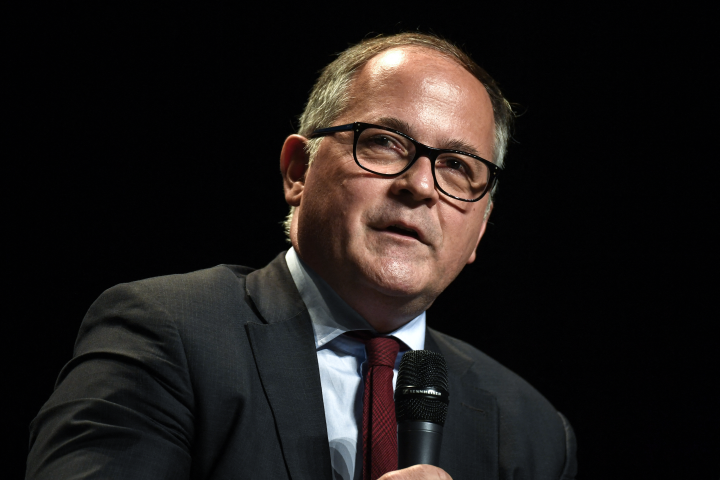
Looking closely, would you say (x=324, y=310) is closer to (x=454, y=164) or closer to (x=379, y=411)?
(x=379, y=411)

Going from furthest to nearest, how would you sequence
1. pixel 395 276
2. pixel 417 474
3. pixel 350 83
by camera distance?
pixel 350 83, pixel 395 276, pixel 417 474

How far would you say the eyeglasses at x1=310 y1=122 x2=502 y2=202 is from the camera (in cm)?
177

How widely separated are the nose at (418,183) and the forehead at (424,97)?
94mm

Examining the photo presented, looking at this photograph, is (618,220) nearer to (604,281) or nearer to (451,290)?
(604,281)

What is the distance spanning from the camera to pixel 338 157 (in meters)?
1.83

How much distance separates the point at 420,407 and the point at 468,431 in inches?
26.6

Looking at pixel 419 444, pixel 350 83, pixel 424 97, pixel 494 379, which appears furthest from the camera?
pixel 494 379

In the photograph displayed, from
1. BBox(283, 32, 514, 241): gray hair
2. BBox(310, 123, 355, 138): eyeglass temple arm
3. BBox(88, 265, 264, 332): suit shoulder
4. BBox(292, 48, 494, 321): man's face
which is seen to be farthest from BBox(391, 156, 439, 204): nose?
BBox(88, 265, 264, 332): suit shoulder

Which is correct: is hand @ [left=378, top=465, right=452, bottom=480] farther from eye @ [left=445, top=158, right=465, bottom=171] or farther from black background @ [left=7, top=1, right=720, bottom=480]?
black background @ [left=7, top=1, right=720, bottom=480]

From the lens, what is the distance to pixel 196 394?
1.45 meters

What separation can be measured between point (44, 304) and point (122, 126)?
77cm

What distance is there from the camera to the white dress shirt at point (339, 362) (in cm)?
159

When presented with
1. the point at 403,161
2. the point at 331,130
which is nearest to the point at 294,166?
the point at 331,130

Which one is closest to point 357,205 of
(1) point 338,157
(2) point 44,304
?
(1) point 338,157
